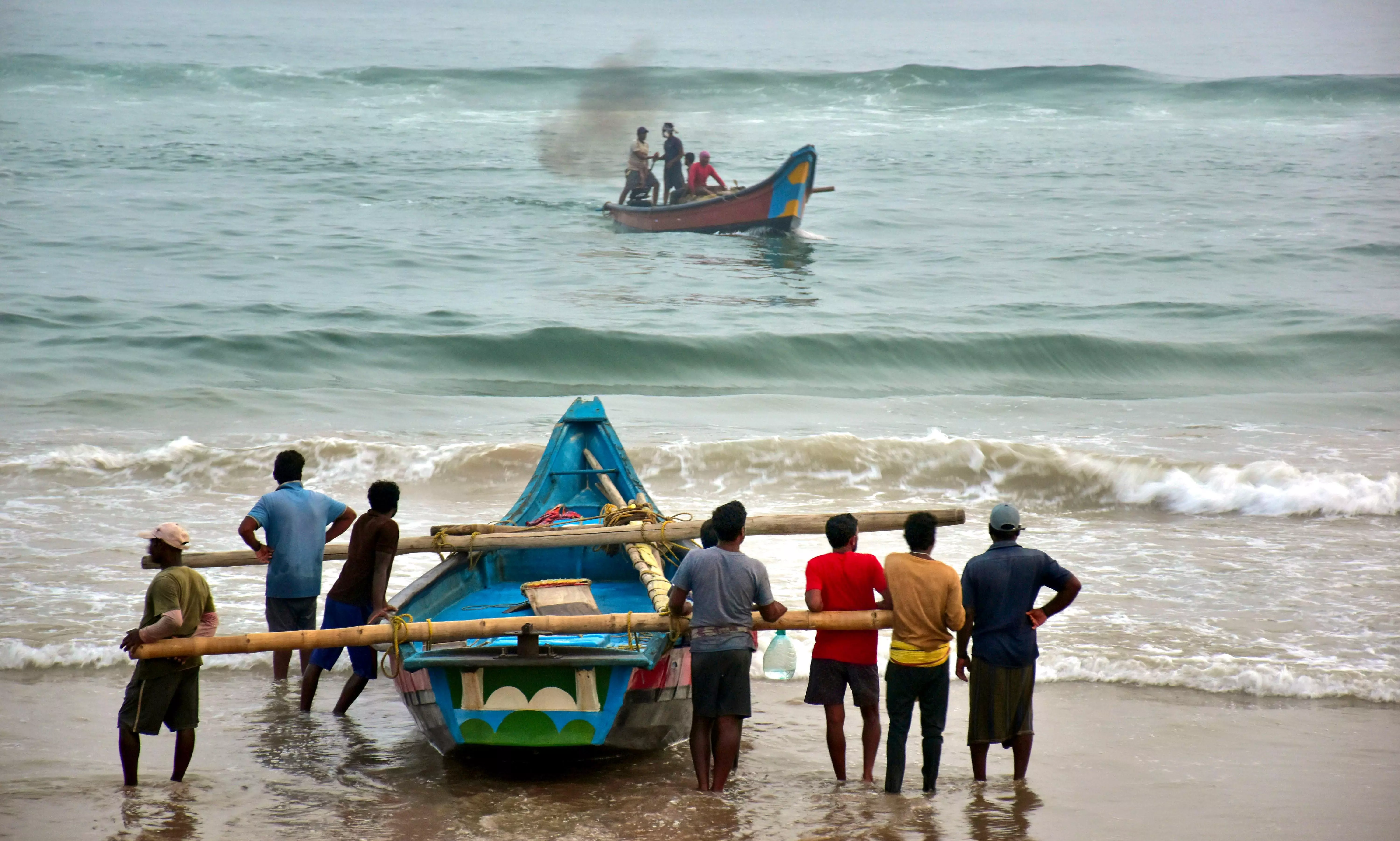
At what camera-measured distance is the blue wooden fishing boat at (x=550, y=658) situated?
4488mm

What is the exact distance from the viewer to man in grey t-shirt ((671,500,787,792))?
4.52m

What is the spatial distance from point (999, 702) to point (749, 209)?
18.3 meters

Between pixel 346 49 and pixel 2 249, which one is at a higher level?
pixel 346 49

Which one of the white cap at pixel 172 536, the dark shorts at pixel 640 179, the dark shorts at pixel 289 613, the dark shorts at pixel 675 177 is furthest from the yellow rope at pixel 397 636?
the dark shorts at pixel 640 179

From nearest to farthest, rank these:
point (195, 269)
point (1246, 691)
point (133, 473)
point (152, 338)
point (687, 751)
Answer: point (687, 751), point (1246, 691), point (133, 473), point (152, 338), point (195, 269)

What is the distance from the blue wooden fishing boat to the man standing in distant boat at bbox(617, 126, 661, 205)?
16302mm

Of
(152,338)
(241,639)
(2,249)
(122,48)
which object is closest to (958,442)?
(241,639)

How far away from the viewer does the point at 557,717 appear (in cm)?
453

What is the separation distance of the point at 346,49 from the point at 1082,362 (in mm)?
45155

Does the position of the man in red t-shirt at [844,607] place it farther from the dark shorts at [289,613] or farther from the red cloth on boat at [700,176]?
the red cloth on boat at [700,176]

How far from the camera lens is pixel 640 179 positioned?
888 inches

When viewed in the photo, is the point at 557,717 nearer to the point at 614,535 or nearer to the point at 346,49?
the point at 614,535

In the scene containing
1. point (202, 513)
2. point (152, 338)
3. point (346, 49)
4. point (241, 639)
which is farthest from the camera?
point (346, 49)

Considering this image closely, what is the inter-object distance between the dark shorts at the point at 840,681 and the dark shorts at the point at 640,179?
18515mm
